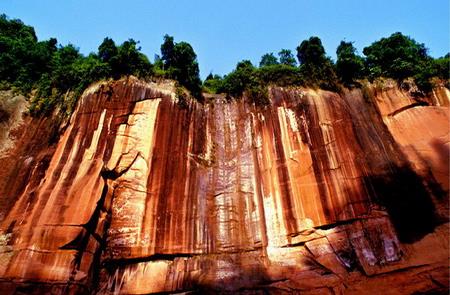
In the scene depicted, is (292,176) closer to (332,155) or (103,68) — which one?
(332,155)

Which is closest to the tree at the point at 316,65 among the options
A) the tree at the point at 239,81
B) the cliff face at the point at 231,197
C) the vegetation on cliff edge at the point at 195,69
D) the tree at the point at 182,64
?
the vegetation on cliff edge at the point at 195,69

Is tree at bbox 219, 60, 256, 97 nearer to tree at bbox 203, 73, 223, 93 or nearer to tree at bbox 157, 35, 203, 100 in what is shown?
tree at bbox 203, 73, 223, 93

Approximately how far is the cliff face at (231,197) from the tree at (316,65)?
3.04 feet

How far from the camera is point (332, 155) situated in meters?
11.7

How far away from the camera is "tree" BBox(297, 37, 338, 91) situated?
47.9 feet

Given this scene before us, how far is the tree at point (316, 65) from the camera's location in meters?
14.6

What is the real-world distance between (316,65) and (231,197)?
8.24 meters

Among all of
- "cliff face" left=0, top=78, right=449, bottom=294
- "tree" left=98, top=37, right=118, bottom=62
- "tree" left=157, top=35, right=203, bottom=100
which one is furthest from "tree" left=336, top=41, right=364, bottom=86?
"tree" left=98, top=37, right=118, bottom=62

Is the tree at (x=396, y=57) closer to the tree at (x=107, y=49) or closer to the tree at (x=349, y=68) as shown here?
the tree at (x=349, y=68)

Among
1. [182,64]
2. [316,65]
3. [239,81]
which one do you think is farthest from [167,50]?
[316,65]

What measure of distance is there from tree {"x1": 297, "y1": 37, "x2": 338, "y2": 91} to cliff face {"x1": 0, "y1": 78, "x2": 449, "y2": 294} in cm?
93

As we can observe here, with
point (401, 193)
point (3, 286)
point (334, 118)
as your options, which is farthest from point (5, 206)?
point (401, 193)

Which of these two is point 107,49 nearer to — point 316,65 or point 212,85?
point 212,85

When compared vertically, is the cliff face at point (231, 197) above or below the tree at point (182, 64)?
below
